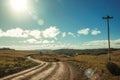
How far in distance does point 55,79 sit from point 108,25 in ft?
87.4

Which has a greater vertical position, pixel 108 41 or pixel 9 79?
pixel 108 41

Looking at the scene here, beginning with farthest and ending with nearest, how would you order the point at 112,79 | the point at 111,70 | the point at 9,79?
the point at 111,70, the point at 9,79, the point at 112,79

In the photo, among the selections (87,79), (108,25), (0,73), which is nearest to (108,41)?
(108,25)

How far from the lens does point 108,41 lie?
43.6m

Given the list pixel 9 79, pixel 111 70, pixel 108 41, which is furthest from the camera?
pixel 108 41

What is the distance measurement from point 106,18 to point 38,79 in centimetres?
2970

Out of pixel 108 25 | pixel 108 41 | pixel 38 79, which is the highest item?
pixel 108 25

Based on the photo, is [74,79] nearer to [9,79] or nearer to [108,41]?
[9,79]

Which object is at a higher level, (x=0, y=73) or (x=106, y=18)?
(x=106, y=18)

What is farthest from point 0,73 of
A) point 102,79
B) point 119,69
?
point 119,69

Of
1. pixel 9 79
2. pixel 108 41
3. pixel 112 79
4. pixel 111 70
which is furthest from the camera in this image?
pixel 108 41

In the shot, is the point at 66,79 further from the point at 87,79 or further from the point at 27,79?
the point at 27,79

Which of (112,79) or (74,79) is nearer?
(112,79)

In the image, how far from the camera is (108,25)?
145 feet
